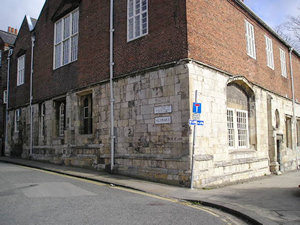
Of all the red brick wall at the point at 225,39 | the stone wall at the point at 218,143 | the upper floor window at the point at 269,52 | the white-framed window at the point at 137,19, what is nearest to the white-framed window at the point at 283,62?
the upper floor window at the point at 269,52

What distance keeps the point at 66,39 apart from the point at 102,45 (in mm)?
3999

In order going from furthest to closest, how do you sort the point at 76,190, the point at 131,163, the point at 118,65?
the point at 118,65, the point at 131,163, the point at 76,190

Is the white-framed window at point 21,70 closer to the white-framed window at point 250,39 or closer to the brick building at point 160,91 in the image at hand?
the brick building at point 160,91

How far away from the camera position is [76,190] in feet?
27.7

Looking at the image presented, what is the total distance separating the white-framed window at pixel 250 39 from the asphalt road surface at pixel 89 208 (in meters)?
10.3

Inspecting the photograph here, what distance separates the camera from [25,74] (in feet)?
67.8

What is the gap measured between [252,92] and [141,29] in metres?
6.72

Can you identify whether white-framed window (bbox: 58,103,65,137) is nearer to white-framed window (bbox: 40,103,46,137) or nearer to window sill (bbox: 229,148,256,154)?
white-framed window (bbox: 40,103,46,137)

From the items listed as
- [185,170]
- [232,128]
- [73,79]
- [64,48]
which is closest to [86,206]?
[185,170]

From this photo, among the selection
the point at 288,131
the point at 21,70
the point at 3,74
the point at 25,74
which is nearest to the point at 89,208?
the point at 25,74

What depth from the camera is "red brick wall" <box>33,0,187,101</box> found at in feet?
34.6

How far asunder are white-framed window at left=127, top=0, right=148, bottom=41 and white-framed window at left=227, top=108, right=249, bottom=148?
5.18 metres

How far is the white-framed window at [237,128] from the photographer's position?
12.7 m

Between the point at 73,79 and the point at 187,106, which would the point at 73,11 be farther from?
the point at 187,106
